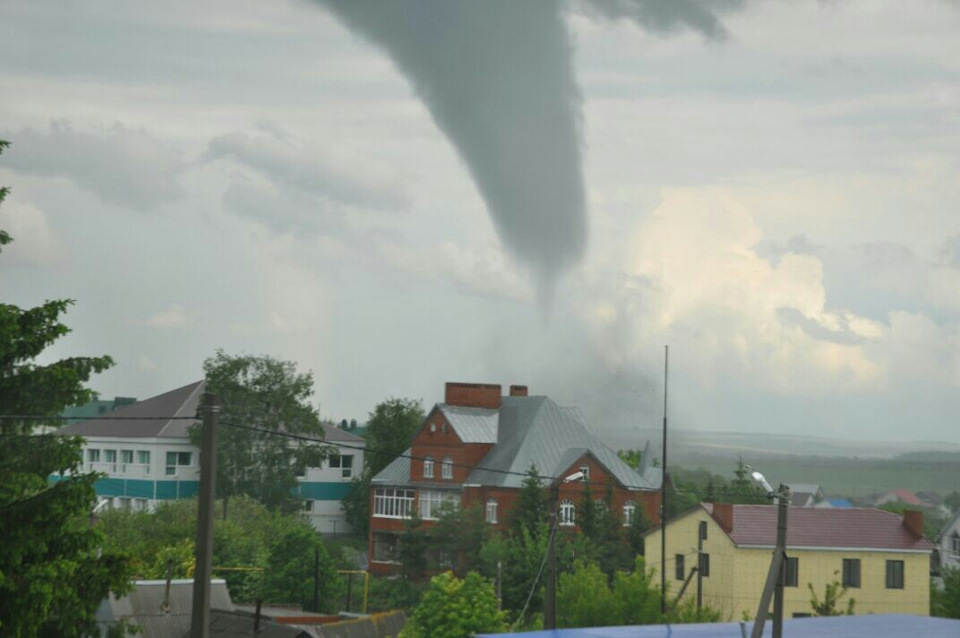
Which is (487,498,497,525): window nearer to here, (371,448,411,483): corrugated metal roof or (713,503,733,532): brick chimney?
(371,448,411,483): corrugated metal roof

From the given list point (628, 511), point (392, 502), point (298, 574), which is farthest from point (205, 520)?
point (392, 502)

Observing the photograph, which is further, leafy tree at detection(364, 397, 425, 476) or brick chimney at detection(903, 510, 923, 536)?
leafy tree at detection(364, 397, 425, 476)

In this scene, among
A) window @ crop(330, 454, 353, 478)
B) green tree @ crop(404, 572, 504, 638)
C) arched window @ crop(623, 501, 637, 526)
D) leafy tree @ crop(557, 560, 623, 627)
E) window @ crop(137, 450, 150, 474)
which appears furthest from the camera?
window @ crop(330, 454, 353, 478)

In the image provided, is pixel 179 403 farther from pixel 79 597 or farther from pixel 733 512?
pixel 79 597

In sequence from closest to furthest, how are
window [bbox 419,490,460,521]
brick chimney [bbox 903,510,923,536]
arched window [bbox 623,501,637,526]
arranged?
brick chimney [bbox 903,510,923,536]
arched window [bbox 623,501,637,526]
window [bbox 419,490,460,521]

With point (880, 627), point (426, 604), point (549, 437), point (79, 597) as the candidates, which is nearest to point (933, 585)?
point (549, 437)

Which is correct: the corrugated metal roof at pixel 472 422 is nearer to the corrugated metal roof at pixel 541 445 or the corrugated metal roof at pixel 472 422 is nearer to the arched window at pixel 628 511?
the corrugated metal roof at pixel 541 445

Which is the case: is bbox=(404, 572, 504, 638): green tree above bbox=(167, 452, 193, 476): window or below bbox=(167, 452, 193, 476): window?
below

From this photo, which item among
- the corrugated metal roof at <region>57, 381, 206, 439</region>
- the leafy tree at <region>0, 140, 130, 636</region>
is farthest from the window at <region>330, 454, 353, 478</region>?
the leafy tree at <region>0, 140, 130, 636</region>
